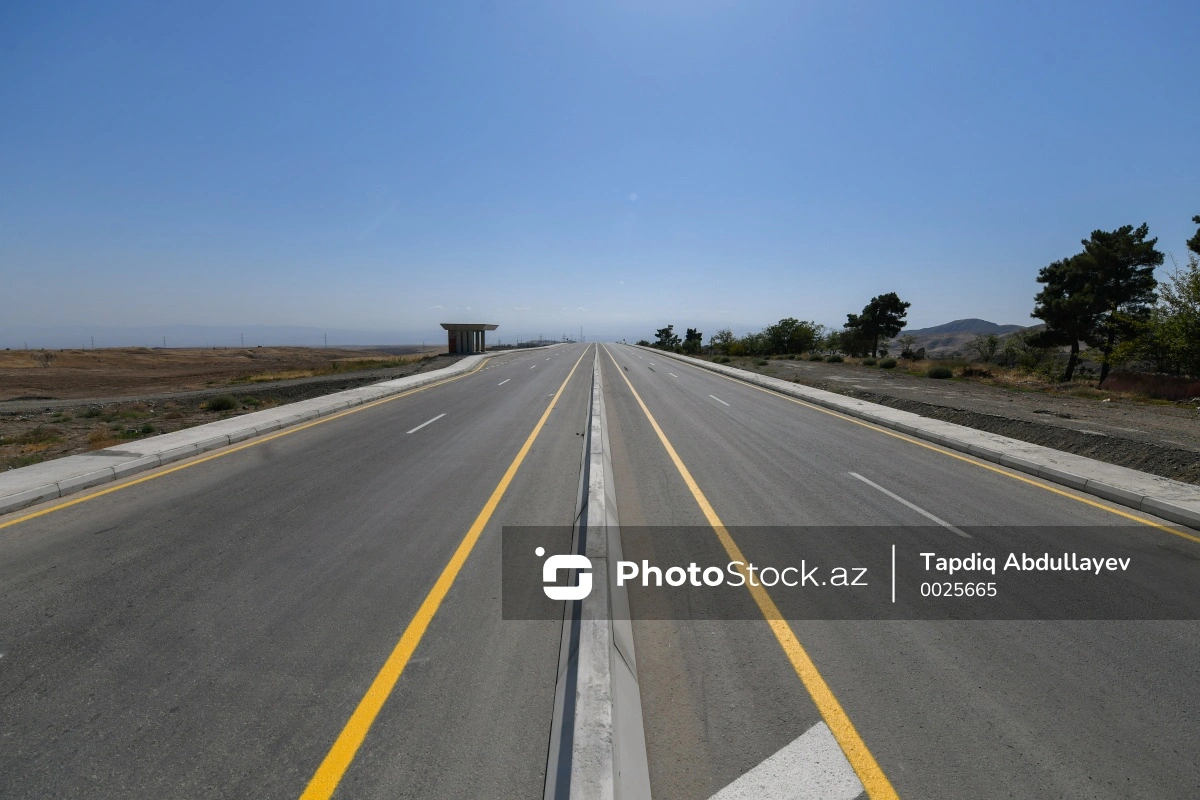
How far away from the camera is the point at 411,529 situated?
6.35m

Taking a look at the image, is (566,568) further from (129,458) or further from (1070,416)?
(1070,416)

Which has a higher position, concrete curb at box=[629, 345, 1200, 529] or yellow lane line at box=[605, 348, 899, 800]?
concrete curb at box=[629, 345, 1200, 529]

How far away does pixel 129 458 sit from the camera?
8922mm

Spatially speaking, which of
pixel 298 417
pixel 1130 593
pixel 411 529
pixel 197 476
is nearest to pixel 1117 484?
pixel 1130 593

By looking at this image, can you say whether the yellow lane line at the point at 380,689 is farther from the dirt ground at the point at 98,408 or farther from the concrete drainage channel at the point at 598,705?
the dirt ground at the point at 98,408

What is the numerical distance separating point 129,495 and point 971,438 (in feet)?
50.5

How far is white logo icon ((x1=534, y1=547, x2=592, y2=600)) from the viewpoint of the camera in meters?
4.70

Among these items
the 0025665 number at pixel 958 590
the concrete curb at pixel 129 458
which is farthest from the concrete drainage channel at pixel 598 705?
the concrete curb at pixel 129 458

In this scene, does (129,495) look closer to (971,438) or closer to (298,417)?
(298,417)

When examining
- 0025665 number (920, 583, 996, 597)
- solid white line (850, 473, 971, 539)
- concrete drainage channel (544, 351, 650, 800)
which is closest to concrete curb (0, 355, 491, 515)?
concrete drainage channel (544, 351, 650, 800)

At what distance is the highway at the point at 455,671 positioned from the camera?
2824 mm

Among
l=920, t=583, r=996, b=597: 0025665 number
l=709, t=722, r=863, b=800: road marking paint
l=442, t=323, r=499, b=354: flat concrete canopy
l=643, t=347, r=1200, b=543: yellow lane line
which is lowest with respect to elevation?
l=709, t=722, r=863, b=800: road marking paint

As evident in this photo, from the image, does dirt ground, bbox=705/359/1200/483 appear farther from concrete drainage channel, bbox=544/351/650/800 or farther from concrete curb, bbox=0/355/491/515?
concrete curb, bbox=0/355/491/515

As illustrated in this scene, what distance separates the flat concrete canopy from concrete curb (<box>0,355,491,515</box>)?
44.2 metres
